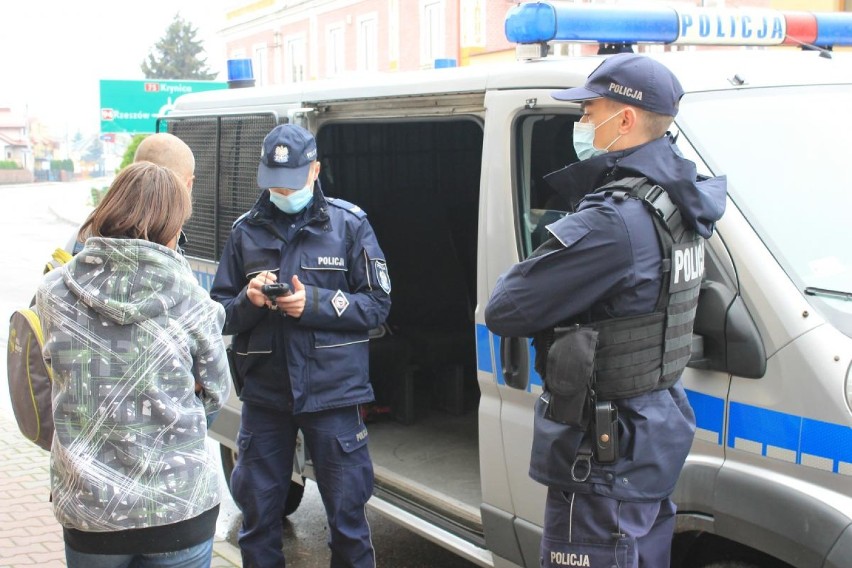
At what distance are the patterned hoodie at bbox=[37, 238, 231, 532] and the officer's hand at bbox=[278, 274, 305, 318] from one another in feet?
3.22

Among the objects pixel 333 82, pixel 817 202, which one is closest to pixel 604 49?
pixel 817 202

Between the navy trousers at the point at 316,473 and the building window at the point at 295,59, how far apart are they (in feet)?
142

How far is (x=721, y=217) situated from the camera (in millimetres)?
2689

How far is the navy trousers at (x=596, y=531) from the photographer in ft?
8.22

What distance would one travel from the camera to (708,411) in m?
2.84

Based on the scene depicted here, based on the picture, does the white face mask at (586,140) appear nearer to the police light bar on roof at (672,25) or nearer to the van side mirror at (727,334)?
the van side mirror at (727,334)

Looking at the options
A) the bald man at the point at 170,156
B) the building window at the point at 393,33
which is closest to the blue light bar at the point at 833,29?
the bald man at the point at 170,156

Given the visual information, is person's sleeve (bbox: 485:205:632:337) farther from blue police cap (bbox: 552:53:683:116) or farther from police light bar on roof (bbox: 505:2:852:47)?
police light bar on roof (bbox: 505:2:852:47)

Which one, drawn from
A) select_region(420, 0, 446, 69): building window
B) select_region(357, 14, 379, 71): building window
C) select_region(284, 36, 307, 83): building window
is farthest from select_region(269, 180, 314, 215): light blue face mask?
select_region(284, 36, 307, 83): building window

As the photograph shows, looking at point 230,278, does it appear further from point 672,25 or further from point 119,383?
point 672,25

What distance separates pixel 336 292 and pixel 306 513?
2.20 m

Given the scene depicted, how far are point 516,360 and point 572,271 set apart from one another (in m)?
1.00

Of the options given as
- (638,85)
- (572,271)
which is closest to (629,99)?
(638,85)

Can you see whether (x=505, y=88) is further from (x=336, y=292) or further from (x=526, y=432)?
(x=526, y=432)
